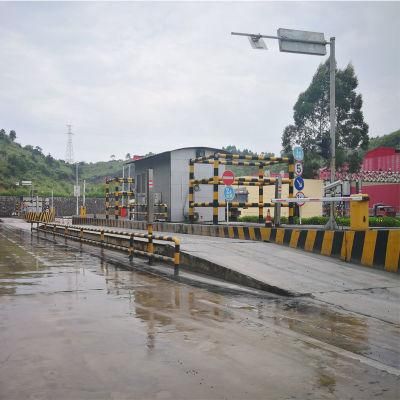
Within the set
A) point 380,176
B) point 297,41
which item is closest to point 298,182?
point 297,41

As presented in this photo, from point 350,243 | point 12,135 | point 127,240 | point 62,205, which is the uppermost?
point 12,135

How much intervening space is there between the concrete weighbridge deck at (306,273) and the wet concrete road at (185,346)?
56 centimetres

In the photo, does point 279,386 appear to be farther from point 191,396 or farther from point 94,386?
point 94,386

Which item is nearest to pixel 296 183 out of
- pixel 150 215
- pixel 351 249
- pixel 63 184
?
pixel 351 249

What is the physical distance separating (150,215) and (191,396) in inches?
317

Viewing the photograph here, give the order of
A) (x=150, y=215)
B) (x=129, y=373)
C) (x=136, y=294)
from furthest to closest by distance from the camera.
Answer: (x=150, y=215)
(x=136, y=294)
(x=129, y=373)

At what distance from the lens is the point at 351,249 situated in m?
10.6

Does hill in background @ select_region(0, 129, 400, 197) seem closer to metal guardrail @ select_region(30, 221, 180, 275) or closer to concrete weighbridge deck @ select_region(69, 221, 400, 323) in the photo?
metal guardrail @ select_region(30, 221, 180, 275)

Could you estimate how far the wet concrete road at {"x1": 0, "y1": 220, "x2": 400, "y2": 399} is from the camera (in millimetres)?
3818

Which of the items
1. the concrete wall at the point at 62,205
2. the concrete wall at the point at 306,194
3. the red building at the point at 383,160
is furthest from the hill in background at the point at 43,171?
the concrete wall at the point at 306,194

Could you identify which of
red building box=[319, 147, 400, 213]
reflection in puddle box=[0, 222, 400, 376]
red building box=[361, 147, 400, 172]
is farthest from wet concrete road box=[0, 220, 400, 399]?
red building box=[361, 147, 400, 172]

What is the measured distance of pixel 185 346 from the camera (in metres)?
4.94

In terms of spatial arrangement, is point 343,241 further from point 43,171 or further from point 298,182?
point 43,171

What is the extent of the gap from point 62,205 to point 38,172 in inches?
1091
